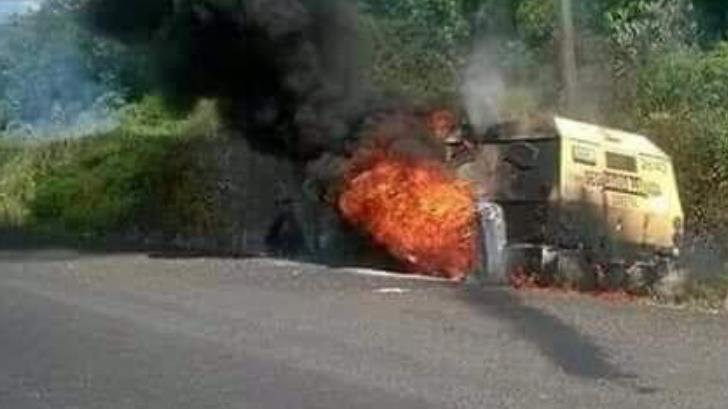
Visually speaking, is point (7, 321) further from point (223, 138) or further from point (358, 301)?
point (223, 138)

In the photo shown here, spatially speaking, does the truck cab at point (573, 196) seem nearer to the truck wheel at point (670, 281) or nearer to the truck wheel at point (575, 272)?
the truck wheel at point (575, 272)

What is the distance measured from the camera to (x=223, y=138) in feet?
100

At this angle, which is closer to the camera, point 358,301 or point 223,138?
point 358,301

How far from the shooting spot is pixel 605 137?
20953 millimetres

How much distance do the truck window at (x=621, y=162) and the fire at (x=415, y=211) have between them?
1891 millimetres

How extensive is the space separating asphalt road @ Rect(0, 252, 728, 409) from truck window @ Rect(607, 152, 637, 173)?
2.91 m

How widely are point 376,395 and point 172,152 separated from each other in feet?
78.1

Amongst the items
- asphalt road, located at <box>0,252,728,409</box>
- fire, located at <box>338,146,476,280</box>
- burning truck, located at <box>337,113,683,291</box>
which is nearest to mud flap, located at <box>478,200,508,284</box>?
burning truck, located at <box>337,113,683,291</box>

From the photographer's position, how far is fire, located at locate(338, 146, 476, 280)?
21.3 m

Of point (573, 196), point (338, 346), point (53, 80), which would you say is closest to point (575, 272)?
Result: point (573, 196)

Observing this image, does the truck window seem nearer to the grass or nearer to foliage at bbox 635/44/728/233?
foliage at bbox 635/44/728/233

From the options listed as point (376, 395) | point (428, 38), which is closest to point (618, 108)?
point (428, 38)

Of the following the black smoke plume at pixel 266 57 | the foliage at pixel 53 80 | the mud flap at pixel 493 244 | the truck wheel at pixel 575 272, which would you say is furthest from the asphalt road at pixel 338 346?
the foliage at pixel 53 80

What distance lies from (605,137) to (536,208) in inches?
54.0
